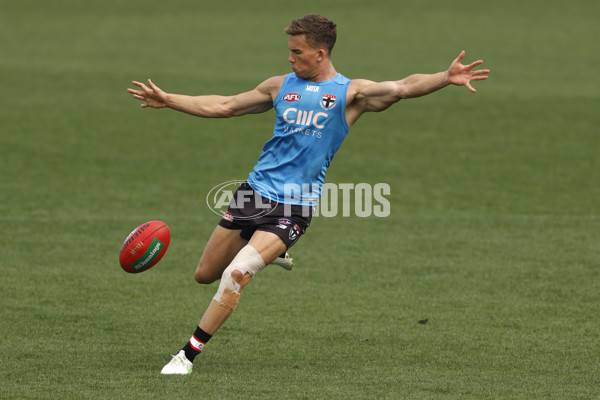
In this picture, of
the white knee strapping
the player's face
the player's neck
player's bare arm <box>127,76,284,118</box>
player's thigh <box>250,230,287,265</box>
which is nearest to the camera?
the white knee strapping

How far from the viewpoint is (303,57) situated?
307 inches

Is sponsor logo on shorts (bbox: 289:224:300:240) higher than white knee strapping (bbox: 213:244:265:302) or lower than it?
higher

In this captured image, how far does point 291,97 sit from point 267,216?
3.41 ft

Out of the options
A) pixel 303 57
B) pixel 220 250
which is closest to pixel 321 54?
pixel 303 57

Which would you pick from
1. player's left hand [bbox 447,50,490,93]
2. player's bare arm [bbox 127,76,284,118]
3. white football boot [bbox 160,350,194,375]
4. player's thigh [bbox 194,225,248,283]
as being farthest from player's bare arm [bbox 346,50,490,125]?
white football boot [bbox 160,350,194,375]

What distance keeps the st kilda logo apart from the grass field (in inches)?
85.9

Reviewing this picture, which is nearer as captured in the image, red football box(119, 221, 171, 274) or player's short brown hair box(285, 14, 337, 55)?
player's short brown hair box(285, 14, 337, 55)

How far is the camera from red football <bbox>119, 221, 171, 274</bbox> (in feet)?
26.6

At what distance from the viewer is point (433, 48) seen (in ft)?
97.6

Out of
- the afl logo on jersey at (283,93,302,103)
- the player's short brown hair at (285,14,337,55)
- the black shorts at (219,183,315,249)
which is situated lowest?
the black shorts at (219,183,315,249)

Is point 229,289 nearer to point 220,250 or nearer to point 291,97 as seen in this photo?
point 220,250

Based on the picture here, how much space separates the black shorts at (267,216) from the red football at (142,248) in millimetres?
719

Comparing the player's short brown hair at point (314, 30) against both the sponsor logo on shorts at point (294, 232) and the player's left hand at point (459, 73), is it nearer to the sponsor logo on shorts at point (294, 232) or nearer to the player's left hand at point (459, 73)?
the player's left hand at point (459, 73)

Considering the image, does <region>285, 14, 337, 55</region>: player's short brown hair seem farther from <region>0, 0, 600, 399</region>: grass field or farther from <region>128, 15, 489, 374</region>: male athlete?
<region>0, 0, 600, 399</region>: grass field
